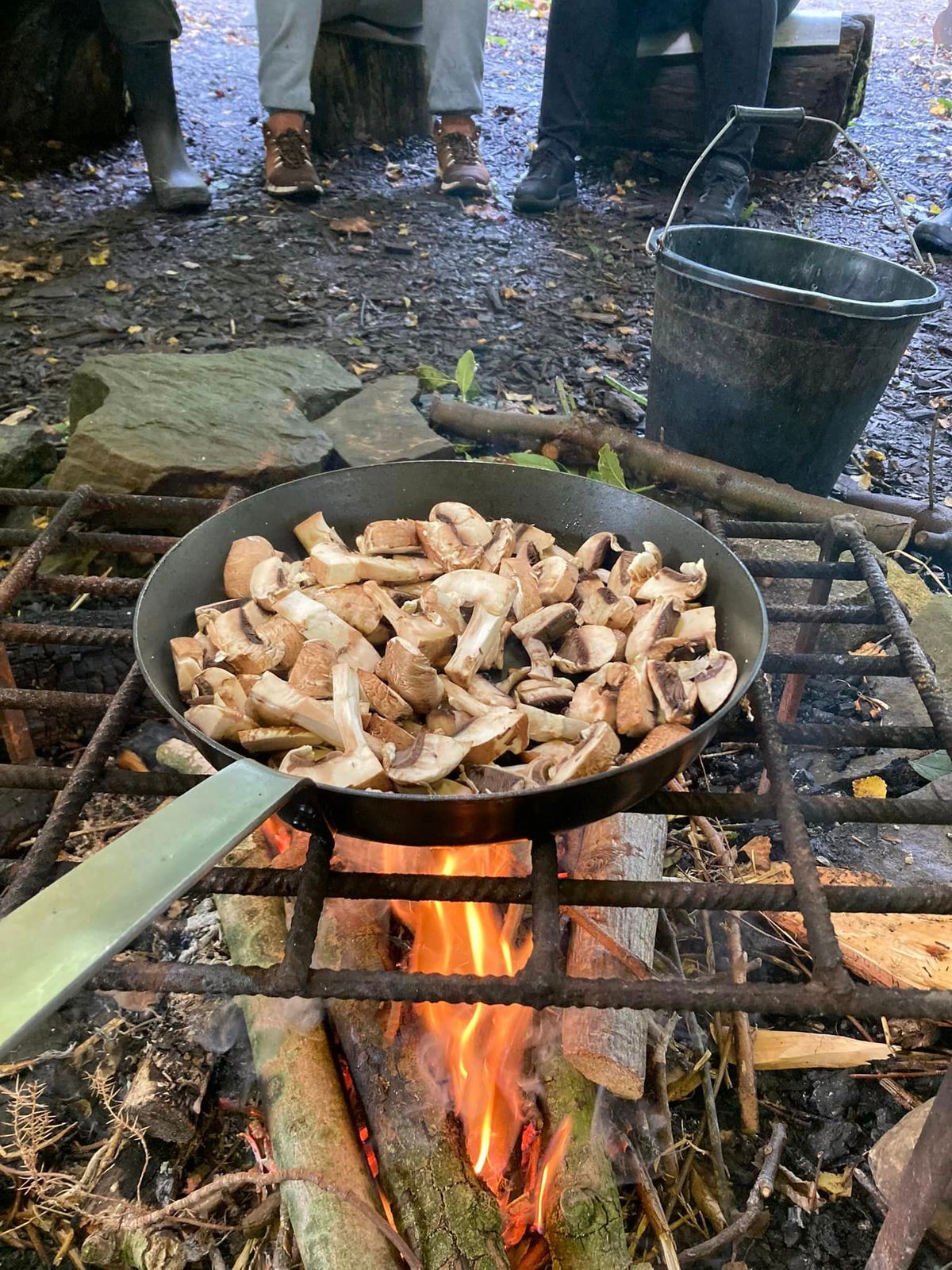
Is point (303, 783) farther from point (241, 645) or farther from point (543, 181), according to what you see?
point (543, 181)

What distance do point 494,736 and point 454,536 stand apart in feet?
2.19

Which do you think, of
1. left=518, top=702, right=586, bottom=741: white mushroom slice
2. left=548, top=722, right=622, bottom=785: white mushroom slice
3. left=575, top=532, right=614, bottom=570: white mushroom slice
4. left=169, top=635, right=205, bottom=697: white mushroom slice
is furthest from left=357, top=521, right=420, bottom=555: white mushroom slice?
left=548, top=722, right=622, bottom=785: white mushroom slice

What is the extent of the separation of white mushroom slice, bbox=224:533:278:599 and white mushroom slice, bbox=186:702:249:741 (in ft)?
1.32

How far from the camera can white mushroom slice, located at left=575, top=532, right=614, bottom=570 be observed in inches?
78.3

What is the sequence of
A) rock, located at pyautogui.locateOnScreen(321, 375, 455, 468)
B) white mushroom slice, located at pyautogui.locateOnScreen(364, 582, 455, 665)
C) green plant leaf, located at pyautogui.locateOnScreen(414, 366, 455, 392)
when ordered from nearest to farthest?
white mushroom slice, located at pyautogui.locateOnScreen(364, 582, 455, 665), rock, located at pyautogui.locateOnScreen(321, 375, 455, 468), green plant leaf, located at pyautogui.locateOnScreen(414, 366, 455, 392)

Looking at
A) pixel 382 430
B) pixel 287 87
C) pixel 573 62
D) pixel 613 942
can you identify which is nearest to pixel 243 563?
pixel 613 942

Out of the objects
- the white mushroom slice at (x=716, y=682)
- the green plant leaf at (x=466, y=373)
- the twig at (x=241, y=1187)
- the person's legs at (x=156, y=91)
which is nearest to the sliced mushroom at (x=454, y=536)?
the white mushroom slice at (x=716, y=682)

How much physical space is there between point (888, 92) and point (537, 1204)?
11712 millimetres

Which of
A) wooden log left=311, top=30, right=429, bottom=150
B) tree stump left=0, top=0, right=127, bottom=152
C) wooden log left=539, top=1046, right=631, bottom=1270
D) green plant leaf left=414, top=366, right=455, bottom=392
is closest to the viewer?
wooden log left=539, top=1046, right=631, bottom=1270

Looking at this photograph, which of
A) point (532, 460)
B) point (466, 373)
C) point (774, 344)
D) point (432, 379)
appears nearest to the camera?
point (774, 344)

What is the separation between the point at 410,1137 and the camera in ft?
5.11

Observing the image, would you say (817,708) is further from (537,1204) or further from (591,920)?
(537,1204)

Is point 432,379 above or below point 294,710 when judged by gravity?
below

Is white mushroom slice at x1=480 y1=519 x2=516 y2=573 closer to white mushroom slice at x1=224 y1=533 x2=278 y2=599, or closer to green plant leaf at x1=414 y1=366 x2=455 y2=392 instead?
white mushroom slice at x1=224 y1=533 x2=278 y2=599
